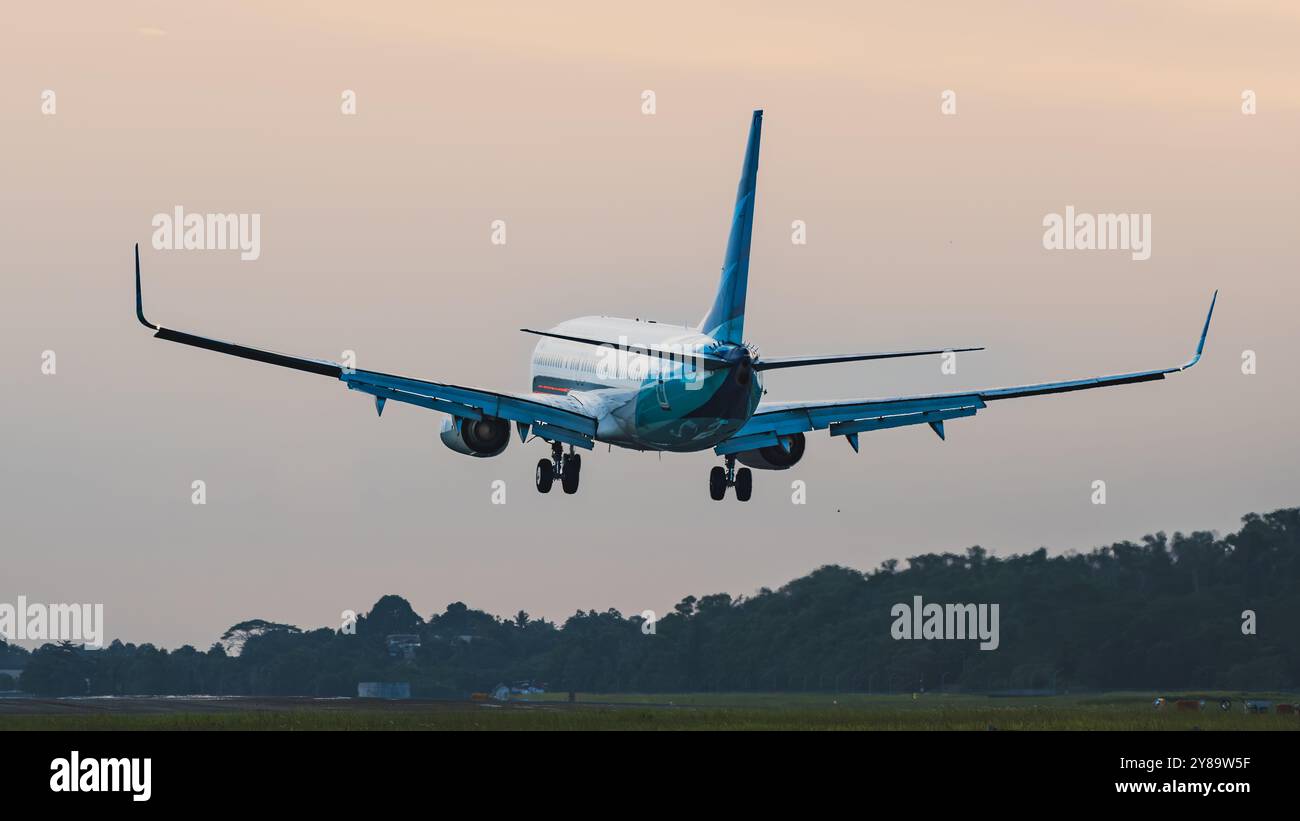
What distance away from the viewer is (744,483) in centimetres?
8675

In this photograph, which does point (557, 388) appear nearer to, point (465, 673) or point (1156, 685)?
point (1156, 685)

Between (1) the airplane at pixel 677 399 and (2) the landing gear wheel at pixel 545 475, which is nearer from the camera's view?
(1) the airplane at pixel 677 399

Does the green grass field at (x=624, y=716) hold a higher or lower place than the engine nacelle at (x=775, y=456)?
lower

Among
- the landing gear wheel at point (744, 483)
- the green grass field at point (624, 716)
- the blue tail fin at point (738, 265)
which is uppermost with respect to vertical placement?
the blue tail fin at point (738, 265)

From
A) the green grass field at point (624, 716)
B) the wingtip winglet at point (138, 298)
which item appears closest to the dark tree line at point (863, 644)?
the green grass field at point (624, 716)

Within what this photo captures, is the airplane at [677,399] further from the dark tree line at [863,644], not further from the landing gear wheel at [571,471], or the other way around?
the dark tree line at [863,644]

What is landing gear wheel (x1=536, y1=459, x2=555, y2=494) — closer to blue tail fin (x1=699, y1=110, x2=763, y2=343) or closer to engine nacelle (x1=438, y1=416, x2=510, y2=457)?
engine nacelle (x1=438, y1=416, x2=510, y2=457)

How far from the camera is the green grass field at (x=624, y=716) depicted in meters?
69.9

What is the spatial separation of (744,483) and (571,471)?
734 cm

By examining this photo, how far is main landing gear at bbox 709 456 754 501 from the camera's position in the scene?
285ft

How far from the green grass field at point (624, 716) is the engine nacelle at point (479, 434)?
10550mm
